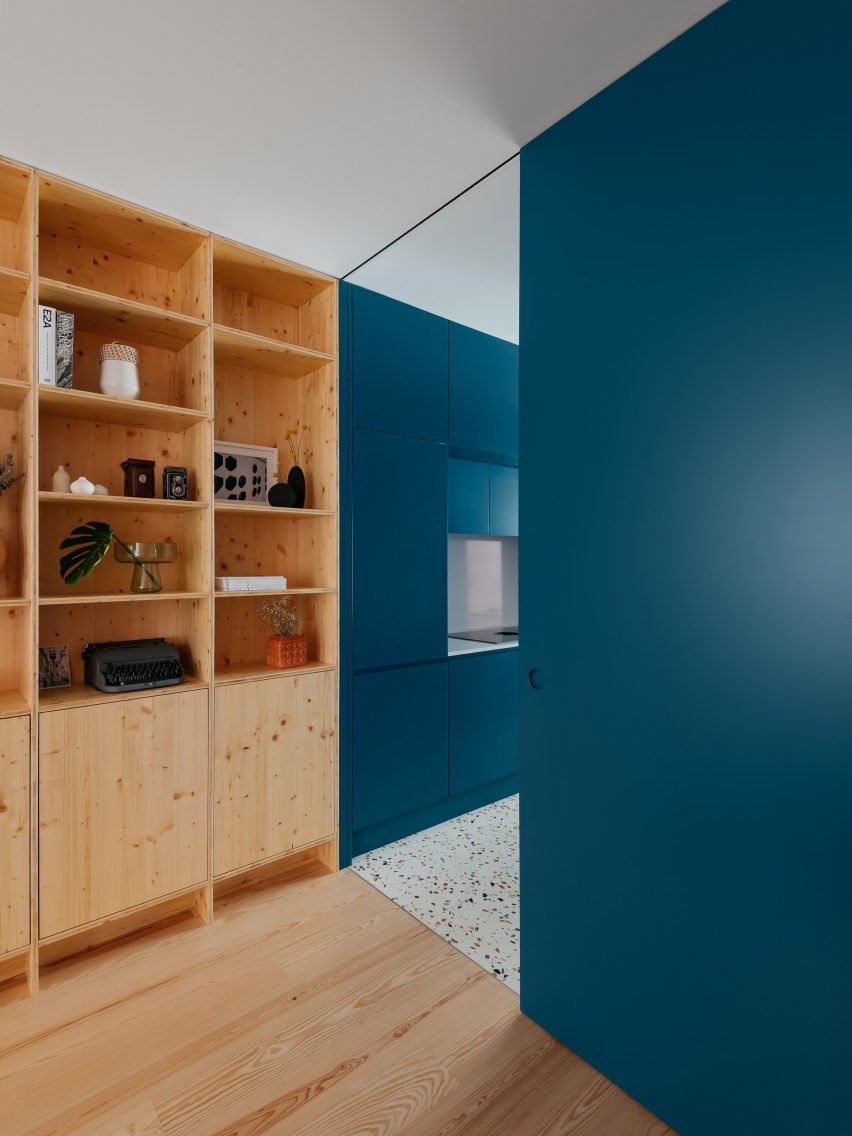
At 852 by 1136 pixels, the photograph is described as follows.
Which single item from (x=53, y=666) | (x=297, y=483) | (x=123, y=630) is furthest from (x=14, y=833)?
(x=297, y=483)

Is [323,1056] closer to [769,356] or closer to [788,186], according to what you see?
[769,356]

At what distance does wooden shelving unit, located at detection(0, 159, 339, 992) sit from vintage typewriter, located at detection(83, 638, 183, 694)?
5 cm

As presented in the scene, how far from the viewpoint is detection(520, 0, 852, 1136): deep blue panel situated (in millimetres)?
1269

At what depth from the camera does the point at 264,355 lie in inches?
106

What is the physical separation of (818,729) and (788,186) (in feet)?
3.75

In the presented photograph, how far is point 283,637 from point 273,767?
21.6 inches

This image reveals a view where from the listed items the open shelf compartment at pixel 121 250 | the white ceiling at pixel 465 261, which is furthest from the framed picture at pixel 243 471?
the white ceiling at pixel 465 261

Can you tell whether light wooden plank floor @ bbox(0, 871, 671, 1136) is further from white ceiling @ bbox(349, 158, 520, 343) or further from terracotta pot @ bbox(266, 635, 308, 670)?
white ceiling @ bbox(349, 158, 520, 343)

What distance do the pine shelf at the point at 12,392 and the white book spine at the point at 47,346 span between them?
7 cm

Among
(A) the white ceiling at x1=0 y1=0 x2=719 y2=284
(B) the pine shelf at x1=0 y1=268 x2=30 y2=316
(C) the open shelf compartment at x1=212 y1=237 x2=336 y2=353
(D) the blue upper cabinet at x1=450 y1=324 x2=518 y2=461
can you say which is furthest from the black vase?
(B) the pine shelf at x1=0 y1=268 x2=30 y2=316

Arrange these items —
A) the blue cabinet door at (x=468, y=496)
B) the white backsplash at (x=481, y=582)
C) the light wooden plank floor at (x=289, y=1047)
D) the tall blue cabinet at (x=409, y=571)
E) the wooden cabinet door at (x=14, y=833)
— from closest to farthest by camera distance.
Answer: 1. the light wooden plank floor at (x=289, y=1047)
2. the wooden cabinet door at (x=14, y=833)
3. the tall blue cabinet at (x=409, y=571)
4. the blue cabinet door at (x=468, y=496)
5. the white backsplash at (x=481, y=582)

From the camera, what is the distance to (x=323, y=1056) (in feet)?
5.82

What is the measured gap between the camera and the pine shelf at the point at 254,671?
2494mm

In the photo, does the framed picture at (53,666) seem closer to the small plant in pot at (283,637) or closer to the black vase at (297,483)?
the small plant in pot at (283,637)
